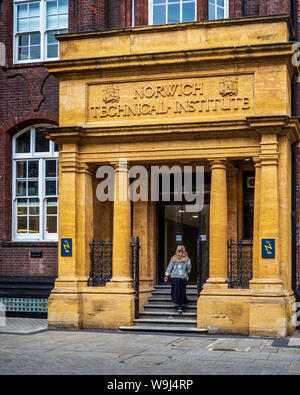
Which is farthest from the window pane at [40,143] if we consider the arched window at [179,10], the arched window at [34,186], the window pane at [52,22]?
the arched window at [179,10]

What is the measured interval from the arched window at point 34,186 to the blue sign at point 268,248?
6.03 meters

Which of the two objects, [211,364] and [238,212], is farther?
[238,212]

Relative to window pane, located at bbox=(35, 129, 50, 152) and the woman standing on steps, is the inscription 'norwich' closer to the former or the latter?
window pane, located at bbox=(35, 129, 50, 152)

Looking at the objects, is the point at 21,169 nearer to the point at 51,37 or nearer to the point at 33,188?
the point at 33,188

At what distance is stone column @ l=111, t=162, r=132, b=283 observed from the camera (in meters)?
15.4

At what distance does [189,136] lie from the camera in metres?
15.1

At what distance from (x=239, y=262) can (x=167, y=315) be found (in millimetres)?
2023

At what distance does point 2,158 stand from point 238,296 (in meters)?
7.52

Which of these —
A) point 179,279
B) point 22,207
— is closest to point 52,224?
point 22,207

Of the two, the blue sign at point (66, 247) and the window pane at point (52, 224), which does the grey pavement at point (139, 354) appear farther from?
the window pane at point (52, 224)

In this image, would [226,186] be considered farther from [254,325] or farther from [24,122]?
[24,122]

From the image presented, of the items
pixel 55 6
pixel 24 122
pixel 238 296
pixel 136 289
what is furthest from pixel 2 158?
pixel 238 296

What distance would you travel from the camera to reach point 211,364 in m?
10.6

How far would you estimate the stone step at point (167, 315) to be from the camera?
15.4 metres
